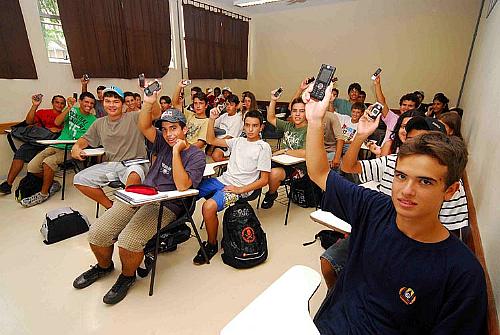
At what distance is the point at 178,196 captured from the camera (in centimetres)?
160

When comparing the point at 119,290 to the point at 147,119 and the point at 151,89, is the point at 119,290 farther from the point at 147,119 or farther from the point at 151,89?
the point at 151,89

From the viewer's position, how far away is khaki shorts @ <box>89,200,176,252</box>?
1.64 metres

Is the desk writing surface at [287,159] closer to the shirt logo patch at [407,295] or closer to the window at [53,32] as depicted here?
the shirt logo patch at [407,295]

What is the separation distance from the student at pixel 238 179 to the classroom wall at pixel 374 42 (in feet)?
10.8

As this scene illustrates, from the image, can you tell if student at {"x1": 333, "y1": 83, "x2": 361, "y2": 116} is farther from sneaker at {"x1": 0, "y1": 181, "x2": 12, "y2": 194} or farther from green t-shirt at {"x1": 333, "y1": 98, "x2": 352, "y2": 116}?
sneaker at {"x1": 0, "y1": 181, "x2": 12, "y2": 194}

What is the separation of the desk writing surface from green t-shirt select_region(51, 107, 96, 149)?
236 centimetres

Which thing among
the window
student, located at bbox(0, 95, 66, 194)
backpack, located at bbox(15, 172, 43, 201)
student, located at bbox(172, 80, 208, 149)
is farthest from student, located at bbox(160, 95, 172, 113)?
backpack, located at bbox(15, 172, 43, 201)

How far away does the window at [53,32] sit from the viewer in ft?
11.9

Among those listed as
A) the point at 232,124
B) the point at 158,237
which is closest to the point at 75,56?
the point at 232,124

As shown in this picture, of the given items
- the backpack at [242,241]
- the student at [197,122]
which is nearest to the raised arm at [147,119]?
the backpack at [242,241]

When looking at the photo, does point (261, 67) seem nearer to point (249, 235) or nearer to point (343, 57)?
point (343, 57)

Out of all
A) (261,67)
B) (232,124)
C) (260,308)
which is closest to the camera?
(260,308)

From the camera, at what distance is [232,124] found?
3.81 metres

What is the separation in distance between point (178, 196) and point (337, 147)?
1897mm
